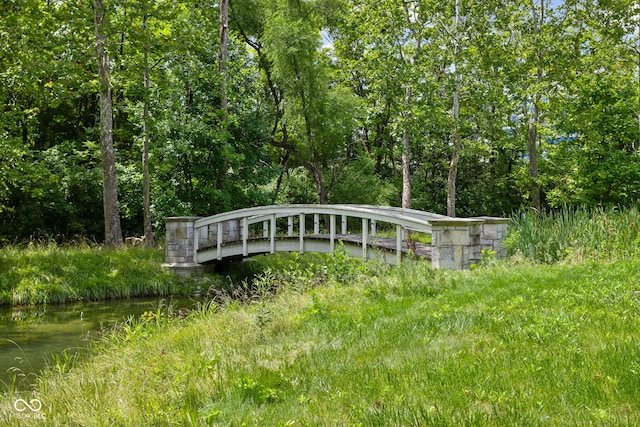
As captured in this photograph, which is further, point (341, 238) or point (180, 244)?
point (180, 244)

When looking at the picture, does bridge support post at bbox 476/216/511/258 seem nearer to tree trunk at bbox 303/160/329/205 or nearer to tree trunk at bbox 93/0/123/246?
tree trunk at bbox 93/0/123/246

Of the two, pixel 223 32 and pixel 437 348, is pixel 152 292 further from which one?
pixel 437 348

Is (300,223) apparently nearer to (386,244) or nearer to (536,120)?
(386,244)

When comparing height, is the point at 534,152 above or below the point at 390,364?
above

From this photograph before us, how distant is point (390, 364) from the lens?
12.1ft

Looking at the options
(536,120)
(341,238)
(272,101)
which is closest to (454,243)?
(341,238)

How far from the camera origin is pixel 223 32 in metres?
17.6

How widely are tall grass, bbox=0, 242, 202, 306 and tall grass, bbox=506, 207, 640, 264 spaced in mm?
7976

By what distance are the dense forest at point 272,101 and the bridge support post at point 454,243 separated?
8588mm

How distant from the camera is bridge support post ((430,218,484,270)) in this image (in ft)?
30.0

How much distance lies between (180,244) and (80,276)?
2.57 metres

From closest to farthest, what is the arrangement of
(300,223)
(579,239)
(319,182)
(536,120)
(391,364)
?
(391,364) < (579,239) < (300,223) < (536,120) < (319,182)

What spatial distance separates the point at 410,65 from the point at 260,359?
16.2 m

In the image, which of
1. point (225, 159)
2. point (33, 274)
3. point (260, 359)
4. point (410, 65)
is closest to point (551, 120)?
point (410, 65)
